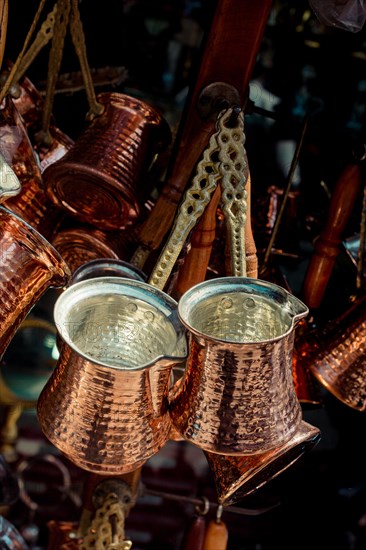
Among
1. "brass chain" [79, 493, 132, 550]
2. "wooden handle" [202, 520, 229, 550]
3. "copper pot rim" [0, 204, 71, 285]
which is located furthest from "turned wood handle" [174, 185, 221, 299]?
"wooden handle" [202, 520, 229, 550]

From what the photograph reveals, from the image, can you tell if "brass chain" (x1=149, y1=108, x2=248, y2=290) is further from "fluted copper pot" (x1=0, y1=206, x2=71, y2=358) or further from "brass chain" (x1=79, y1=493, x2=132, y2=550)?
"brass chain" (x1=79, y1=493, x2=132, y2=550)

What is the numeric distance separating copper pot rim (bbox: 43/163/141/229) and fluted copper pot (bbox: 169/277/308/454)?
26 centimetres

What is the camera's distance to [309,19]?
1969 millimetres

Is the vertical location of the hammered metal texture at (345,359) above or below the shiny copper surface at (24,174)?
below

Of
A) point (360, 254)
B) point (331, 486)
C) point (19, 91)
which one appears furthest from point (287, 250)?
point (331, 486)

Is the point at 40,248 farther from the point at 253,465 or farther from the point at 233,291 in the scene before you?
the point at 253,465

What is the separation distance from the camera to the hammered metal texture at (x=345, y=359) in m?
1.28

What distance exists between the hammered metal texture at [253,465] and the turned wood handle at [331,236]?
1.11ft

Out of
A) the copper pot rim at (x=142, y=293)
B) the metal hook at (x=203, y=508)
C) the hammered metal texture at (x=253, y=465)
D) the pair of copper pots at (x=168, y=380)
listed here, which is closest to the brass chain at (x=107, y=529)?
the metal hook at (x=203, y=508)

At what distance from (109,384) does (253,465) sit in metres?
0.32

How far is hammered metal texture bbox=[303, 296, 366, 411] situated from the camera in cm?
128

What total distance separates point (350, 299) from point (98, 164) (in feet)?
1.70

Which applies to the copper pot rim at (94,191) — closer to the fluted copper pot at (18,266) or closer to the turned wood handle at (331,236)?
the fluted copper pot at (18,266)

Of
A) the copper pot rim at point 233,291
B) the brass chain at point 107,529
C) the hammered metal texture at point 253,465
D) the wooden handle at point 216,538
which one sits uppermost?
the copper pot rim at point 233,291
